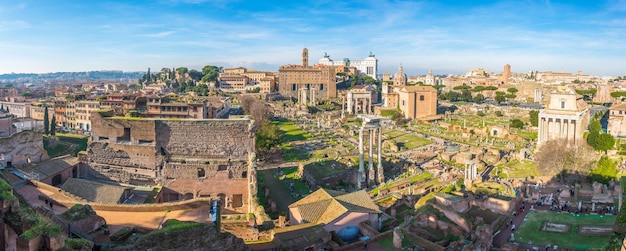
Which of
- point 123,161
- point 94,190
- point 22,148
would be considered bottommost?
point 94,190

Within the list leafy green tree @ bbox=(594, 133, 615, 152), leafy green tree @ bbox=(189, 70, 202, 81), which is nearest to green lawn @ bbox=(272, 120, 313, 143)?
leafy green tree @ bbox=(594, 133, 615, 152)

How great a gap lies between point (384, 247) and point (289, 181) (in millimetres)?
16507

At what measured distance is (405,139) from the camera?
58.9 m

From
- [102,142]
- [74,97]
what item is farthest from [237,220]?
[74,97]

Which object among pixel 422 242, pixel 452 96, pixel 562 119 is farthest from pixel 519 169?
pixel 452 96

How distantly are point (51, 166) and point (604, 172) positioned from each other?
3619 cm

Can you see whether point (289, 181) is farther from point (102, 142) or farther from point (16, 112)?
point (16, 112)

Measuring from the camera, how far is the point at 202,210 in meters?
18.3

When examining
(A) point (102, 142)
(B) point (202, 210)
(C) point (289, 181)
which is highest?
(A) point (102, 142)

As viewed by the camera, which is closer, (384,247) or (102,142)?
(384,247)

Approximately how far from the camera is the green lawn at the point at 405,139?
5491 cm

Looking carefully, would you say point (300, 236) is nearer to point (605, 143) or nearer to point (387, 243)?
point (387, 243)

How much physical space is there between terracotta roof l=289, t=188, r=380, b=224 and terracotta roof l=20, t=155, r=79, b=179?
38.8 feet

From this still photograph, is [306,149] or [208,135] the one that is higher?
[208,135]
